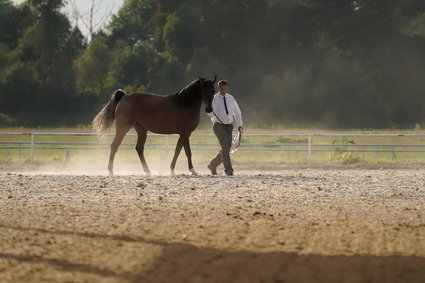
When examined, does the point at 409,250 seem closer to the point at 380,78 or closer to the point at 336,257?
the point at 336,257

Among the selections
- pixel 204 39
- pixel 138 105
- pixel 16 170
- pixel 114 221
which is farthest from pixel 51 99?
pixel 114 221

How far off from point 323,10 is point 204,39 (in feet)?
30.3

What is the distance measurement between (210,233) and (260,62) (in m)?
55.5

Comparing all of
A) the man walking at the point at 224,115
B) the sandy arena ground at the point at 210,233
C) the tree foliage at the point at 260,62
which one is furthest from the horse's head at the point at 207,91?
the tree foliage at the point at 260,62

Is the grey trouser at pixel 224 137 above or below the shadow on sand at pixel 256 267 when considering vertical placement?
above

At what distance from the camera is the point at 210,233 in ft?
31.8

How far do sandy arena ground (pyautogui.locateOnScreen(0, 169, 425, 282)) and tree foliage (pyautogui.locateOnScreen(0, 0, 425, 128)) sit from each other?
44.9m

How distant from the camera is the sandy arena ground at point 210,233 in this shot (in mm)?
7574

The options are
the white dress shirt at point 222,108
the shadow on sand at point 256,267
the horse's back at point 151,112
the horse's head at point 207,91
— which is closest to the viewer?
the shadow on sand at point 256,267

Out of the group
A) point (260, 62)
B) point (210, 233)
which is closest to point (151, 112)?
point (210, 233)

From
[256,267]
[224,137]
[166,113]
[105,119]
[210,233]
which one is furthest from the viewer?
[105,119]

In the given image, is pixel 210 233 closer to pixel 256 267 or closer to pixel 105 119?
pixel 256 267

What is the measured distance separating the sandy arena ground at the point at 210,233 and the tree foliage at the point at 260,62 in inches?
1769

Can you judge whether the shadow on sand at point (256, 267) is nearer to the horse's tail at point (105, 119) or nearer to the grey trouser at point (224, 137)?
the grey trouser at point (224, 137)
